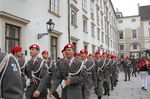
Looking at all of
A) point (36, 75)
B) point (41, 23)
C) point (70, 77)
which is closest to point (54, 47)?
point (41, 23)

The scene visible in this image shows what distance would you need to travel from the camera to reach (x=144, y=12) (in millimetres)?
56156

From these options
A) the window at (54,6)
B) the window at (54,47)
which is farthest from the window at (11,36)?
the window at (54,6)

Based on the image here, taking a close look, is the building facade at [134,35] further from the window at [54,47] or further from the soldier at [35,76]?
the soldier at [35,76]

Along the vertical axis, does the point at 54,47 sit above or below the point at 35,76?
above

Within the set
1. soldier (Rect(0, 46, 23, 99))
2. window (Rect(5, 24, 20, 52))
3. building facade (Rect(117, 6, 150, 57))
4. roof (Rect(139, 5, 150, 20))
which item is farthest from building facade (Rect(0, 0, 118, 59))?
roof (Rect(139, 5, 150, 20))

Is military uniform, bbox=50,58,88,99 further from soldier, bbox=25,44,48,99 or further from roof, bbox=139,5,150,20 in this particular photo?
roof, bbox=139,5,150,20

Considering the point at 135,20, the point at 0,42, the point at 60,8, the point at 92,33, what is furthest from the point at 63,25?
the point at 135,20

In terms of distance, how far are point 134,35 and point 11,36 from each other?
48453mm

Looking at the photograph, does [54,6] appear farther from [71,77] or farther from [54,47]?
[71,77]

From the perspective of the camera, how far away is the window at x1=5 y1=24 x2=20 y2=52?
8273 millimetres

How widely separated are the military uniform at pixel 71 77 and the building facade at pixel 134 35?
49259mm

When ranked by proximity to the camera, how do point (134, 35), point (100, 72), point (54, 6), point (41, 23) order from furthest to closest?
point (134, 35) < point (54, 6) < point (41, 23) < point (100, 72)

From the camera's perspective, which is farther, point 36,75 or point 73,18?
point 73,18

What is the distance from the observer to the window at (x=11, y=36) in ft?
27.1
